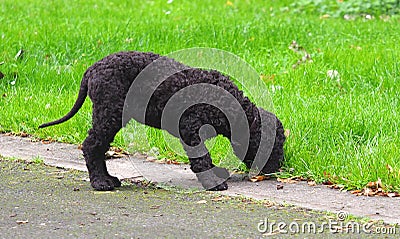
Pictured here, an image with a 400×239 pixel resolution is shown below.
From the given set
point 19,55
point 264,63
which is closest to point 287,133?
point 264,63

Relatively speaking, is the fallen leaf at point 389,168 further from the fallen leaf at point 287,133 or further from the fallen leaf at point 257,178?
the fallen leaf at point 287,133

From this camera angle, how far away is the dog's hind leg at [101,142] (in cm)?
443

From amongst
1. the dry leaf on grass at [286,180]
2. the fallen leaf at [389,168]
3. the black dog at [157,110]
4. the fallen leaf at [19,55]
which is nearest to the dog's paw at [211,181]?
the black dog at [157,110]

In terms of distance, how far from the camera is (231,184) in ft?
A: 15.5

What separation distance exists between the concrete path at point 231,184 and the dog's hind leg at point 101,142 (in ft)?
1.32

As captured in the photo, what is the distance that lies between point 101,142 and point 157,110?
39 centimetres

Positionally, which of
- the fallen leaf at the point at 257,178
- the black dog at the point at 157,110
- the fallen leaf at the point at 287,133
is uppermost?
the black dog at the point at 157,110

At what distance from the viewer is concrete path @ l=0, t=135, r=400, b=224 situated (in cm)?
414

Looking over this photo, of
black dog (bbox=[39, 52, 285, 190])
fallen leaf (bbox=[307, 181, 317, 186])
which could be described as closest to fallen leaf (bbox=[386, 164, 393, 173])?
fallen leaf (bbox=[307, 181, 317, 186])

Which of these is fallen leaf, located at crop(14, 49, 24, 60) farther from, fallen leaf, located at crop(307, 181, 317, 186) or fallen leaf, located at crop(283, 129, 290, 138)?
fallen leaf, located at crop(307, 181, 317, 186)

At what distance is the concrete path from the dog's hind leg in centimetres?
40

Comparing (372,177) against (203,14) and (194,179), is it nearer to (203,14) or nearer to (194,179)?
(194,179)

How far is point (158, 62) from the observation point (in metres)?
4.51

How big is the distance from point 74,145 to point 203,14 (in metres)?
5.54
